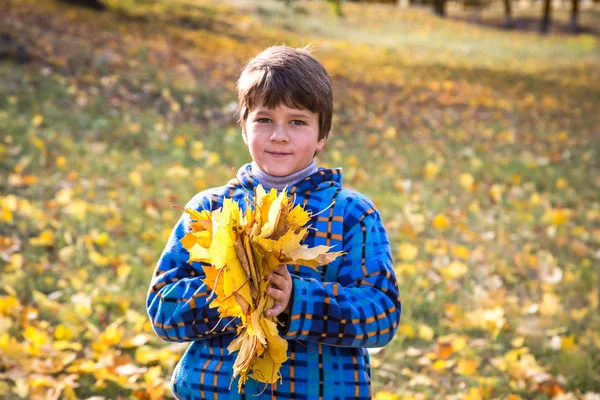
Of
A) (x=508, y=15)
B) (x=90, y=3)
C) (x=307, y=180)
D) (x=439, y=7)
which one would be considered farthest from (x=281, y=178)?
(x=508, y=15)

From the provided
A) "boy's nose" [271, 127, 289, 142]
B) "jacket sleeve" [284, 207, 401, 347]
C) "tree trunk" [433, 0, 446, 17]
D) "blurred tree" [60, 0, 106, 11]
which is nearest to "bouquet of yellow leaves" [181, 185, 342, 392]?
"jacket sleeve" [284, 207, 401, 347]

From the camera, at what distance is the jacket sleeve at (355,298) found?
149cm

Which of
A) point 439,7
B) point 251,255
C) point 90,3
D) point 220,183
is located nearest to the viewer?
point 251,255

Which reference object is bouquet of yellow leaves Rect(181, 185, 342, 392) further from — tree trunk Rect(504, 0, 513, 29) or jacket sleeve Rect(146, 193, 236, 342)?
tree trunk Rect(504, 0, 513, 29)

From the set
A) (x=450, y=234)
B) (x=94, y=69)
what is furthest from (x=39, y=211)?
(x=94, y=69)

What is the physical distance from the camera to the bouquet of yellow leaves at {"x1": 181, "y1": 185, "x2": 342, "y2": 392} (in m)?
1.27

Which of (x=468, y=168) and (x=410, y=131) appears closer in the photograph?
(x=468, y=168)

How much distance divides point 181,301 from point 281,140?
51cm

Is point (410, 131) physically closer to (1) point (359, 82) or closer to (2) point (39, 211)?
(1) point (359, 82)

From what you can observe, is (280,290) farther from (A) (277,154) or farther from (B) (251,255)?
(A) (277,154)

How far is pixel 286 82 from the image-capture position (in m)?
1.63

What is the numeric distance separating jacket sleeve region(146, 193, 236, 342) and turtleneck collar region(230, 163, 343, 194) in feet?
0.67

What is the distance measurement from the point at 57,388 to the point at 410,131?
235 inches

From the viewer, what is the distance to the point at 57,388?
238 centimetres
